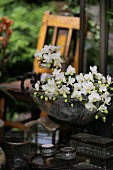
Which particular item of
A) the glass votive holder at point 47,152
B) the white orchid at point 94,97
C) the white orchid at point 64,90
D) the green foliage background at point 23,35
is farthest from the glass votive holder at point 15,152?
the green foliage background at point 23,35

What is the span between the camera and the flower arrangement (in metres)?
1.99

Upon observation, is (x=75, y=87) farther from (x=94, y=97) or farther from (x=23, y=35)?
(x=23, y=35)

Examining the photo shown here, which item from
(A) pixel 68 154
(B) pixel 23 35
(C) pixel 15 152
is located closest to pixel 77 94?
(A) pixel 68 154

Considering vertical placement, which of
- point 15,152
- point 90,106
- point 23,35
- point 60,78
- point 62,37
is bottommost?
point 15,152

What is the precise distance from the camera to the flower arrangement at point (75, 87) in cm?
199

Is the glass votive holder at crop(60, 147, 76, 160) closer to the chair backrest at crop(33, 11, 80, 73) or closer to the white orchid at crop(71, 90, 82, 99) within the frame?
the white orchid at crop(71, 90, 82, 99)

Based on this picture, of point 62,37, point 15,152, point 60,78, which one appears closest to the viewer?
point 60,78

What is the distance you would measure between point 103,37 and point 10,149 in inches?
29.9

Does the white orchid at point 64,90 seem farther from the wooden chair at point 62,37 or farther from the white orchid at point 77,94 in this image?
the wooden chair at point 62,37

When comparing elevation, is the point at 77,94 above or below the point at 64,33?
below

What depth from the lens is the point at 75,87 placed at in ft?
6.61

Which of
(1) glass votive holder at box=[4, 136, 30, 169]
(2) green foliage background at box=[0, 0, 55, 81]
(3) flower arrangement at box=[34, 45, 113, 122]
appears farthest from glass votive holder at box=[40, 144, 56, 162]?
(2) green foliage background at box=[0, 0, 55, 81]

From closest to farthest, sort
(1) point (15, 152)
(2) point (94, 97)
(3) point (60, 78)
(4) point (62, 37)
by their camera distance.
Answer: (2) point (94, 97), (3) point (60, 78), (1) point (15, 152), (4) point (62, 37)

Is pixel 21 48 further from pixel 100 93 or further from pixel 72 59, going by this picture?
pixel 100 93
